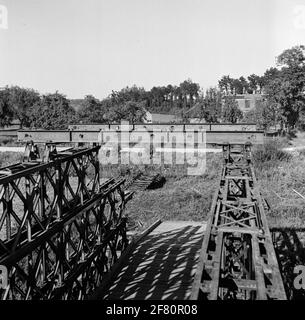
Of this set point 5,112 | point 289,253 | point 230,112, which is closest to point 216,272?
point 289,253

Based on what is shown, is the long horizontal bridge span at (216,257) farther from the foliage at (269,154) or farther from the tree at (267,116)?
the tree at (267,116)

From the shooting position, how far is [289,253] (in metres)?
13.1

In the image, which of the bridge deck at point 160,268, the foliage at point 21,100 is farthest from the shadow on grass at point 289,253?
the foliage at point 21,100

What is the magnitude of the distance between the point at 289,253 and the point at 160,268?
16.9 ft

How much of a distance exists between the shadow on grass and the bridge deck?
2.72 metres

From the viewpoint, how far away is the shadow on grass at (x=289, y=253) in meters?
11.1

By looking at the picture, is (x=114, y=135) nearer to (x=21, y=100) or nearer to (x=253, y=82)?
(x=21, y=100)

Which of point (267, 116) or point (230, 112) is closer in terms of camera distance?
point (267, 116)

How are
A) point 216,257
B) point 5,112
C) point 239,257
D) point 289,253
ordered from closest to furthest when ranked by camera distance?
point 216,257
point 239,257
point 289,253
point 5,112

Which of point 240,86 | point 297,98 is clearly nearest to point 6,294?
point 297,98

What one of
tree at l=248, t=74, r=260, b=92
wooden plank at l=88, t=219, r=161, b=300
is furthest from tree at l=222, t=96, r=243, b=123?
tree at l=248, t=74, r=260, b=92

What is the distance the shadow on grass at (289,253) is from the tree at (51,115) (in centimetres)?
2491

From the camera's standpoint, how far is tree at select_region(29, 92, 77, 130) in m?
36.5
